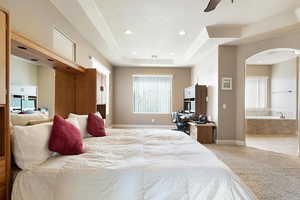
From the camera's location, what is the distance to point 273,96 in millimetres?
7961

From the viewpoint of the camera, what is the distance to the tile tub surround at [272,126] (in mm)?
6840

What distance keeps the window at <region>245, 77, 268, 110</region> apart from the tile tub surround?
1.37 metres

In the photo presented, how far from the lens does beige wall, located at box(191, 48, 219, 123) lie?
17.1ft

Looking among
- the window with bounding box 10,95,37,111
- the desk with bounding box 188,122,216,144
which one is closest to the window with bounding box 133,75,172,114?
the desk with bounding box 188,122,216,144

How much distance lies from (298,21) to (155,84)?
5.39 metres

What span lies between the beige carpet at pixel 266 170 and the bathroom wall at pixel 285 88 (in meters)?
3.75

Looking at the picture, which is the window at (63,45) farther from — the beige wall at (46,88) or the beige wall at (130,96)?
the beige wall at (130,96)

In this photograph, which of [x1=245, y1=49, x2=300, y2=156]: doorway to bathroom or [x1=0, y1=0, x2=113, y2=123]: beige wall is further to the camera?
[x1=245, y1=49, x2=300, y2=156]: doorway to bathroom

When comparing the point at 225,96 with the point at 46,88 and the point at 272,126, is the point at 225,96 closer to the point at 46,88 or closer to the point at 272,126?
the point at 272,126

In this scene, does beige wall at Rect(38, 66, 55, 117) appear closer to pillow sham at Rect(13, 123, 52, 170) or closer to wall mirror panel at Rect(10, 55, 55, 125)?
wall mirror panel at Rect(10, 55, 55, 125)

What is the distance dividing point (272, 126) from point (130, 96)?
219 inches

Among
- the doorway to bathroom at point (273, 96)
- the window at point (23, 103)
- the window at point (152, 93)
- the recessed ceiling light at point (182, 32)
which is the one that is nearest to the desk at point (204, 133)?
the doorway to bathroom at point (273, 96)

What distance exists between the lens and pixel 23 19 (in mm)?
2256

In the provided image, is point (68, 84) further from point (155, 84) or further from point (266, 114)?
point (266, 114)
